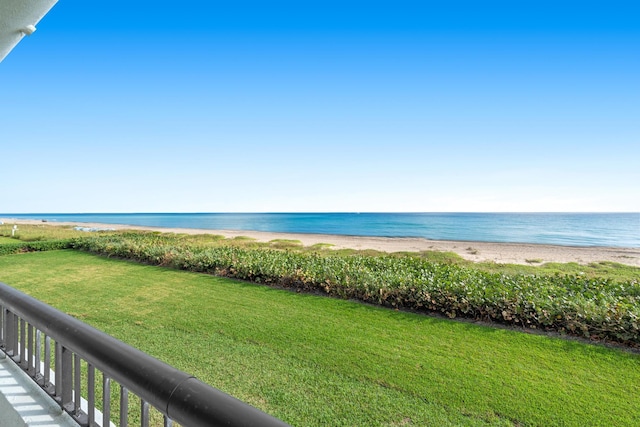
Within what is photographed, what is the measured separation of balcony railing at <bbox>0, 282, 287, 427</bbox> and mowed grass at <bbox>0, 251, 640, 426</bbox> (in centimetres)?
139

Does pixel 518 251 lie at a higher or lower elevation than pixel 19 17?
lower

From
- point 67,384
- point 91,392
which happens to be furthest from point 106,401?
point 67,384

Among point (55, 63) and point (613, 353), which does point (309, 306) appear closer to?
point (613, 353)

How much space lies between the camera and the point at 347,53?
1109 centimetres

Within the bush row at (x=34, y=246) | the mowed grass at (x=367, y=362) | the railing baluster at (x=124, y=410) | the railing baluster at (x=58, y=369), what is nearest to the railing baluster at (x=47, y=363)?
the railing baluster at (x=58, y=369)

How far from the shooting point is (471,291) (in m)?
4.78

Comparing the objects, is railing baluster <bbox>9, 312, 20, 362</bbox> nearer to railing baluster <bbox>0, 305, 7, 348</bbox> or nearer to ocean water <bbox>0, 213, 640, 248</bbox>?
railing baluster <bbox>0, 305, 7, 348</bbox>

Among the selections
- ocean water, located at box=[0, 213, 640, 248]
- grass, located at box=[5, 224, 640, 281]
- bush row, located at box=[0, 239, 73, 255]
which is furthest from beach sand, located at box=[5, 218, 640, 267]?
bush row, located at box=[0, 239, 73, 255]

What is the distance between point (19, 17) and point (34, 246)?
42.5 feet

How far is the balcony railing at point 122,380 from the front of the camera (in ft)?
2.25

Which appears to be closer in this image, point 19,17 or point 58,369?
point 58,369

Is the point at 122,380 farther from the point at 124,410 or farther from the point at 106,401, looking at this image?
the point at 106,401

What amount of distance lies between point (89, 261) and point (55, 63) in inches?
200

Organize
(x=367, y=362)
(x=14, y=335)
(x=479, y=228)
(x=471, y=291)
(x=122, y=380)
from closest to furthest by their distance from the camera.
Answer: (x=122, y=380)
(x=14, y=335)
(x=367, y=362)
(x=471, y=291)
(x=479, y=228)
